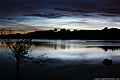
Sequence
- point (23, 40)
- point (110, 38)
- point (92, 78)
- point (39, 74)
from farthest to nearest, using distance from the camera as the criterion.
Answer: point (110, 38) < point (39, 74) < point (92, 78) < point (23, 40)

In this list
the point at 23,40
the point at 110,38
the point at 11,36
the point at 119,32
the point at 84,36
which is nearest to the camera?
the point at 11,36

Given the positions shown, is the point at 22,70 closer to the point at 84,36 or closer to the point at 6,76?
the point at 6,76

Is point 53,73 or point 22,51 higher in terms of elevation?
point 22,51

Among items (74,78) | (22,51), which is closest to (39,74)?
(74,78)

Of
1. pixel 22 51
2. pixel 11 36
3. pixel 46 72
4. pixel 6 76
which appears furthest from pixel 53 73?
pixel 11 36

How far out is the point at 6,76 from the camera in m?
14.1

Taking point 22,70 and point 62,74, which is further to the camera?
point 22,70

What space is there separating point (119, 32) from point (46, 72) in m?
138

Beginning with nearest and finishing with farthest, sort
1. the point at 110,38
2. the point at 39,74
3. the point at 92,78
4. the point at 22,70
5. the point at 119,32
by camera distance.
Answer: the point at 92,78 < the point at 39,74 < the point at 22,70 < the point at 119,32 < the point at 110,38

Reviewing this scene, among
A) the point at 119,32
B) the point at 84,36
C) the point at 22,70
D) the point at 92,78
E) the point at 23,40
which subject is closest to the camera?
the point at 23,40

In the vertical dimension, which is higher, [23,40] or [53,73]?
[23,40]

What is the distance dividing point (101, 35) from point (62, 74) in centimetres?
15854

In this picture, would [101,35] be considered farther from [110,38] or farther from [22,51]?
[22,51]

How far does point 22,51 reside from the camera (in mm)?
10695
